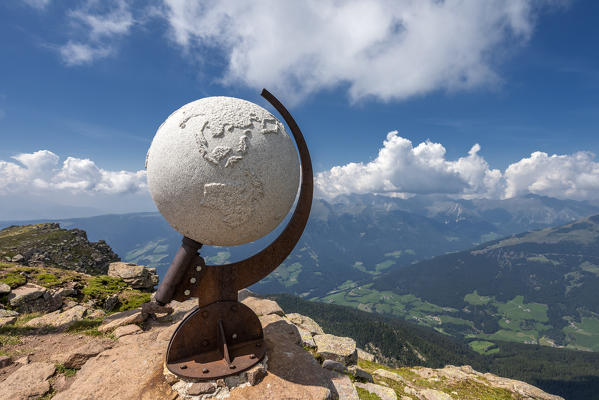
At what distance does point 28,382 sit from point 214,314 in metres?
4.78

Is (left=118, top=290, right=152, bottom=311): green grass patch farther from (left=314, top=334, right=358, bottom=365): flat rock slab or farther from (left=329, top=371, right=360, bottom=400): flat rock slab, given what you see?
(left=329, top=371, right=360, bottom=400): flat rock slab

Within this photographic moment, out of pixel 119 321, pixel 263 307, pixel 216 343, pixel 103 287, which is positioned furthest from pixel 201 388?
pixel 103 287

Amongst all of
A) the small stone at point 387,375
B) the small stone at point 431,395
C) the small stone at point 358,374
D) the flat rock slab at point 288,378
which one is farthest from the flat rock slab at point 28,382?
the small stone at point 431,395

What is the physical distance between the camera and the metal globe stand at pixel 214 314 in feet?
21.0

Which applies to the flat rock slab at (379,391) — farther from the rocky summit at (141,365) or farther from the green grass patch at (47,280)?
the green grass patch at (47,280)

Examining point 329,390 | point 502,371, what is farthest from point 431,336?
point 329,390

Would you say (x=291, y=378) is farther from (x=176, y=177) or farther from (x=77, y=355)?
(x=77, y=355)

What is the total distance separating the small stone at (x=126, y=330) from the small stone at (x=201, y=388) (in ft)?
16.4

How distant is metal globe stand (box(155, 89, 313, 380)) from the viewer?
6.41m

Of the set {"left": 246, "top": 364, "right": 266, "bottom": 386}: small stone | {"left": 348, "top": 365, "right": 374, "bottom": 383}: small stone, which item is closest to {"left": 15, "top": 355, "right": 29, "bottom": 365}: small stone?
{"left": 246, "top": 364, "right": 266, "bottom": 386}: small stone

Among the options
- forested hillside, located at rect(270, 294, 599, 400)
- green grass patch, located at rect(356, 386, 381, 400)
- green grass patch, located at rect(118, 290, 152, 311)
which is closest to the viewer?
green grass patch, located at rect(356, 386, 381, 400)

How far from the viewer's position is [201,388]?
5.85 metres

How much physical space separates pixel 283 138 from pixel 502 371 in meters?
193

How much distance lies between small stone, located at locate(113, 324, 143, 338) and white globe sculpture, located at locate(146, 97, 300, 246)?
6.01 meters
